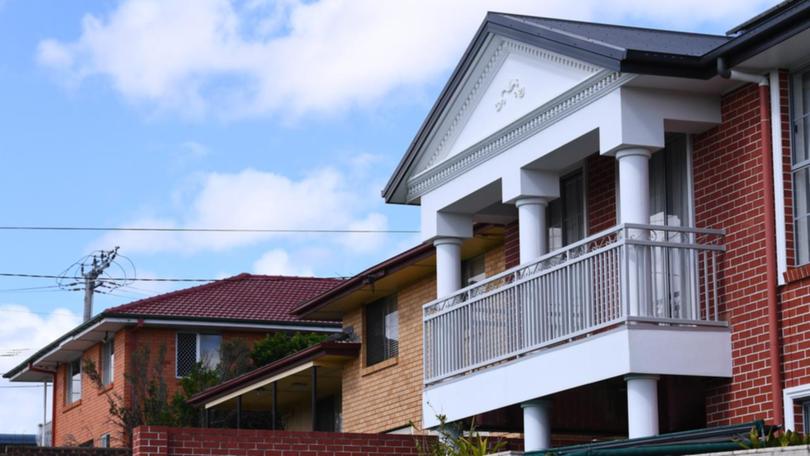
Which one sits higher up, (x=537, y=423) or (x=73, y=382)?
(x=73, y=382)

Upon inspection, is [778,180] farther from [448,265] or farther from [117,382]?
[117,382]

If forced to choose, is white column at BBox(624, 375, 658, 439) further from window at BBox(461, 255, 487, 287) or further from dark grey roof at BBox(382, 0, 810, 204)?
window at BBox(461, 255, 487, 287)

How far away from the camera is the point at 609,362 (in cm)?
1520

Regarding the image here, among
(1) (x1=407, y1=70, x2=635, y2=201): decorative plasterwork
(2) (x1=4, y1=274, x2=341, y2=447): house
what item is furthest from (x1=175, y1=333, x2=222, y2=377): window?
(1) (x1=407, y1=70, x2=635, y2=201): decorative plasterwork

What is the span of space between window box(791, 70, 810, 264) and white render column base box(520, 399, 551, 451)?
3.68 m

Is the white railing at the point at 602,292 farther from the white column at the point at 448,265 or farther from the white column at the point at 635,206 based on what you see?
the white column at the point at 448,265

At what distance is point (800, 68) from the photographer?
48.2ft

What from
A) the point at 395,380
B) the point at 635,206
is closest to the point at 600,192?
the point at 635,206

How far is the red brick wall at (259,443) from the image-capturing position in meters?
18.8

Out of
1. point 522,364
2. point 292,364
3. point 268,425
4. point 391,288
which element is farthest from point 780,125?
point 268,425

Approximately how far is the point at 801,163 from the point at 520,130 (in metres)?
3.84

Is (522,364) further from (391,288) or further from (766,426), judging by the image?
(391,288)

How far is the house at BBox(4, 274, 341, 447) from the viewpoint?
39.8m

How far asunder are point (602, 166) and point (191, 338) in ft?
79.6
